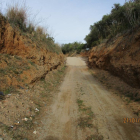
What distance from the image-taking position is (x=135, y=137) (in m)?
3.66

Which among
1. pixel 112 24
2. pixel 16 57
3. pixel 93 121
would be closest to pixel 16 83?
pixel 16 57

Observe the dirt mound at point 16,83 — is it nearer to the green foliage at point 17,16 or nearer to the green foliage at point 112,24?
the green foliage at point 17,16

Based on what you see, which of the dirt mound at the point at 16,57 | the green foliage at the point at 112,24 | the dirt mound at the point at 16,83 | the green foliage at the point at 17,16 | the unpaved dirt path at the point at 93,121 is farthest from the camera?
the green foliage at the point at 112,24

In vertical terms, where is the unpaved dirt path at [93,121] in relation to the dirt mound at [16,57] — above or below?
below

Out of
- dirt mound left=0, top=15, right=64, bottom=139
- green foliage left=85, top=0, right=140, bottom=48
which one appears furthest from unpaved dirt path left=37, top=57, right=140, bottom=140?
green foliage left=85, top=0, right=140, bottom=48

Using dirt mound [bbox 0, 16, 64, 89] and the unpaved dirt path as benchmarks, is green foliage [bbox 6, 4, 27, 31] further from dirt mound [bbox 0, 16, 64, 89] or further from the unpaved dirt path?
the unpaved dirt path

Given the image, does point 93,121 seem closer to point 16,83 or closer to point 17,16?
point 16,83

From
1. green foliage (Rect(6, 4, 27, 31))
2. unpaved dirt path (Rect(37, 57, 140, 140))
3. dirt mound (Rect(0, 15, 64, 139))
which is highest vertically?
green foliage (Rect(6, 4, 27, 31))

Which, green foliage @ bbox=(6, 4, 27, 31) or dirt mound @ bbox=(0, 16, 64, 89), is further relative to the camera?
green foliage @ bbox=(6, 4, 27, 31)

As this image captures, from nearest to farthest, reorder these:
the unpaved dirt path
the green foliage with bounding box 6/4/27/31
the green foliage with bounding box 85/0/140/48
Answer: the unpaved dirt path
the green foliage with bounding box 6/4/27/31
the green foliage with bounding box 85/0/140/48

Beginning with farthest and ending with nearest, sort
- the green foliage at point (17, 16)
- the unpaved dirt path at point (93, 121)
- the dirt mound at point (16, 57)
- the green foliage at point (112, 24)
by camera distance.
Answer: the green foliage at point (112, 24) < the green foliage at point (17, 16) < the dirt mound at point (16, 57) < the unpaved dirt path at point (93, 121)

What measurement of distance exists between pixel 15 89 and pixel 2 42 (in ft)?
11.1

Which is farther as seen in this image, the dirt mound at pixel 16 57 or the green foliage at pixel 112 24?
the green foliage at pixel 112 24

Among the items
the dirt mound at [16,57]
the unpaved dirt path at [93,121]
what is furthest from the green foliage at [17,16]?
the unpaved dirt path at [93,121]
